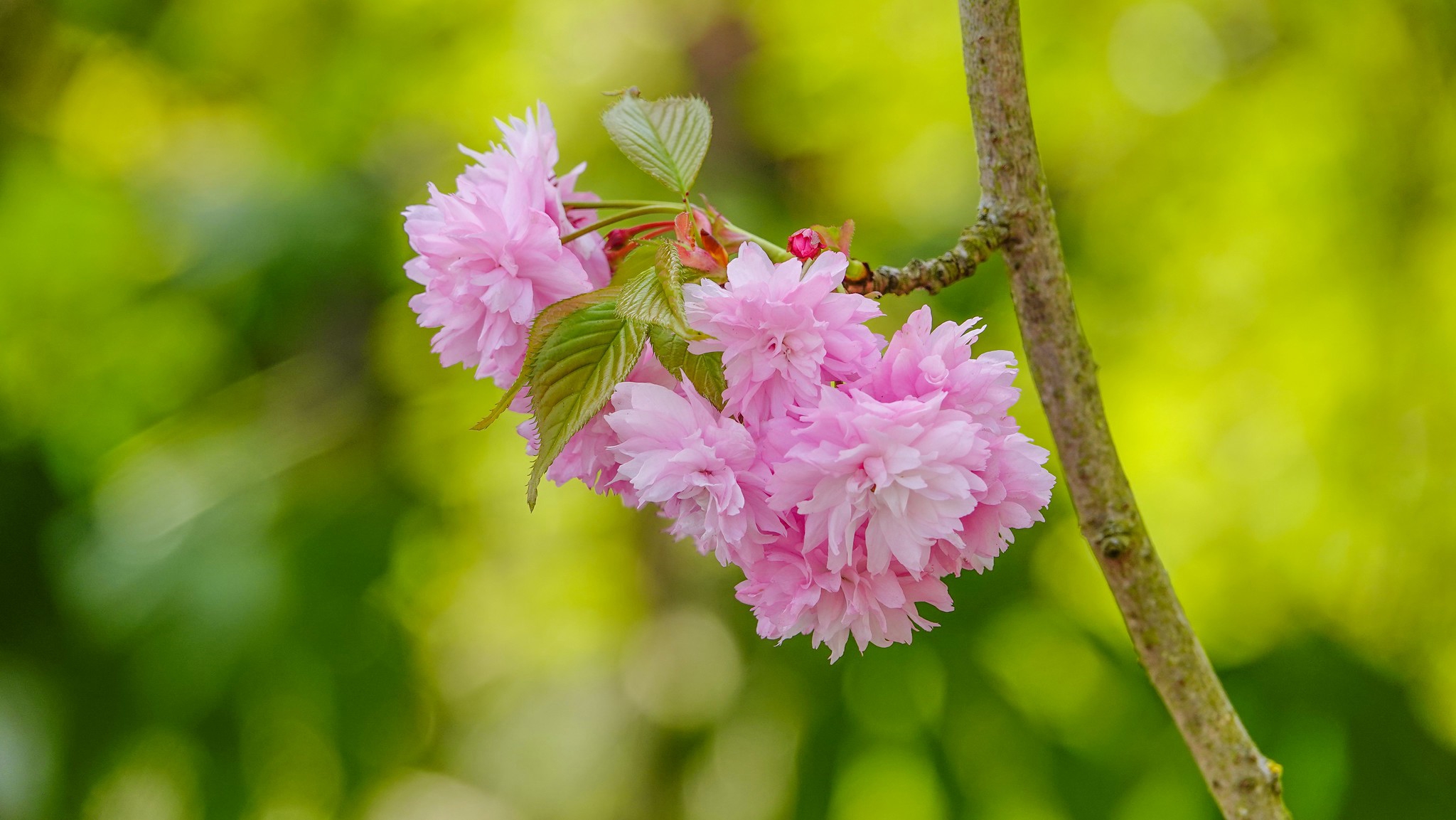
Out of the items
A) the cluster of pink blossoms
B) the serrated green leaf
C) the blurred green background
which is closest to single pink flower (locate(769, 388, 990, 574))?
the cluster of pink blossoms

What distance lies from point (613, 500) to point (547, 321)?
149cm

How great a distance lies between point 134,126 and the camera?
208cm

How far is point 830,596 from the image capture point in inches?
17.5

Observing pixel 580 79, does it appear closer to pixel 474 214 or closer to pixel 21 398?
pixel 21 398

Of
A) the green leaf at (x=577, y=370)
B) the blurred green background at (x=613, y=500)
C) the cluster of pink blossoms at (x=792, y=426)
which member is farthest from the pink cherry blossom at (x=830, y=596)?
the blurred green background at (x=613, y=500)

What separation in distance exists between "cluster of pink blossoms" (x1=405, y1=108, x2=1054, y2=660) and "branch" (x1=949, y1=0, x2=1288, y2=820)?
0.49 feet

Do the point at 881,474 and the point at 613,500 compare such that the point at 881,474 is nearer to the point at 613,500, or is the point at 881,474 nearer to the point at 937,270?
the point at 937,270

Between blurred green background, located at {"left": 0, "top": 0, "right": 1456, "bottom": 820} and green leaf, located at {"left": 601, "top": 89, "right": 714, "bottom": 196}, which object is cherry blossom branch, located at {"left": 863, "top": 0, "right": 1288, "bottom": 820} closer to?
green leaf, located at {"left": 601, "top": 89, "right": 714, "bottom": 196}

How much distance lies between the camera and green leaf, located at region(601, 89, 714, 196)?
491mm

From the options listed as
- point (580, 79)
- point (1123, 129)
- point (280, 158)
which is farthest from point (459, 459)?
point (1123, 129)

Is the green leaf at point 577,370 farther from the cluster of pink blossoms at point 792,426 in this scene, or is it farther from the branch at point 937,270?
the branch at point 937,270

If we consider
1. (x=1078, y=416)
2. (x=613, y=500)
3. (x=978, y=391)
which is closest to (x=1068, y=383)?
(x=1078, y=416)

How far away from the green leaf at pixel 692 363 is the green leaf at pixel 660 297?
11 mm

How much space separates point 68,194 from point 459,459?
92 centimetres
